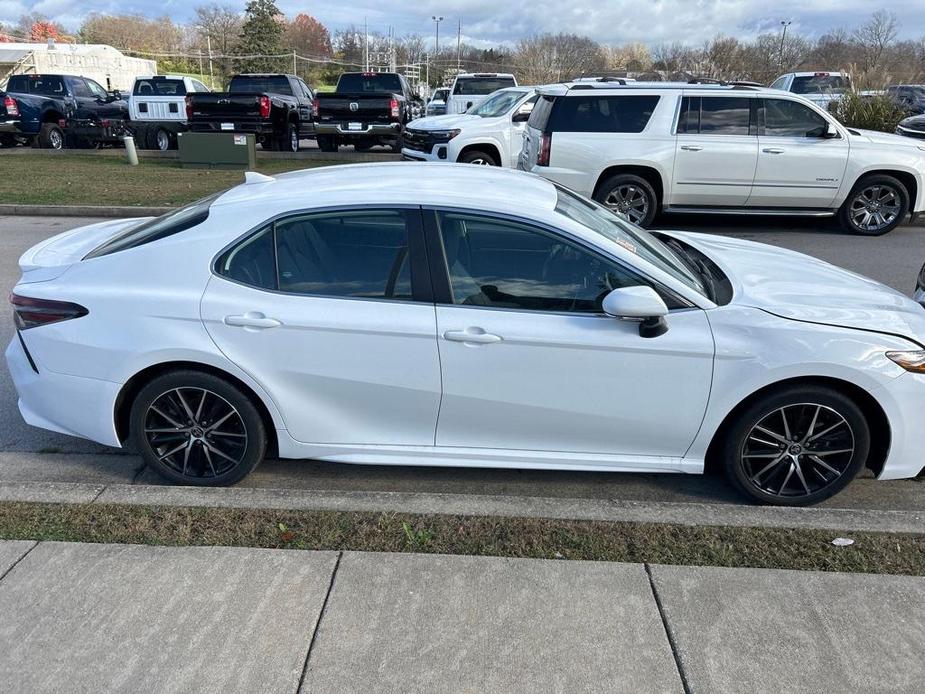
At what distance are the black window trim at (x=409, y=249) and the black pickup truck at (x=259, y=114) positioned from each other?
15261 mm

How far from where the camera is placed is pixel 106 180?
14391 millimetres

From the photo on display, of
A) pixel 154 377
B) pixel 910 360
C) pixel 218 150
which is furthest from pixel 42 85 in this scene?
pixel 910 360

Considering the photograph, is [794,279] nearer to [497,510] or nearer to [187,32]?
[497,510]

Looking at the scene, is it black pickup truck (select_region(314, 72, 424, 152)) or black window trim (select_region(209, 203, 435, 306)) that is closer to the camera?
black window trim (select_region(209, 203, 435, 306))

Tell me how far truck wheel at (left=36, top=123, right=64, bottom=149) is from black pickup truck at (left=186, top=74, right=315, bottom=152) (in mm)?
4857

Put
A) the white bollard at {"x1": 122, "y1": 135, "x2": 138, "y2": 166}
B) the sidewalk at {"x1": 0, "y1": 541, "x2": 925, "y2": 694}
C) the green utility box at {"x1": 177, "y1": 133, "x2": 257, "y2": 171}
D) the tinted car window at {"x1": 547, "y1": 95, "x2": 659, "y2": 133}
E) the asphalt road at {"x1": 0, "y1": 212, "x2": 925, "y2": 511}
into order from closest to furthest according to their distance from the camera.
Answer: the sidewalk at {"x1": 0, "y1": 541, "x2": 925, "y2": 694} → the asphalt road at {"x1": 0, "y1": 212, "x2": 925, "y2": 511} → the tinted car window at {"x1": 547, "y1": 95, "x2": 659, "y2": 133} → the green utility box at {"x1": 177, "y1": 133, "x2": 257, "y2": 171} → the white bollard at {"x1": 122, "y1": 135, "x2": 138, "y2": 166}

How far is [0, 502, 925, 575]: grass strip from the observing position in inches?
125

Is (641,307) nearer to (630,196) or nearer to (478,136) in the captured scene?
(630,196)

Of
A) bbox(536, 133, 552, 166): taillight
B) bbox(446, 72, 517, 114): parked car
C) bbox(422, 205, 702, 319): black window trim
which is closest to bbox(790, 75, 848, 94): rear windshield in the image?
bbox(446, 72, 517, 114): parked car

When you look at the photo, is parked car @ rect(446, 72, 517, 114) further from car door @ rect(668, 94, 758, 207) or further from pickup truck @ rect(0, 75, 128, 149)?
car door @ rect(668, 94, 758, 207)

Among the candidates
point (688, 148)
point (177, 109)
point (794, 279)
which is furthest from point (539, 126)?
point (177, 109)

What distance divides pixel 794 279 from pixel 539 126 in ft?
22.3

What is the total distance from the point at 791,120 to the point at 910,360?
7.27 meters

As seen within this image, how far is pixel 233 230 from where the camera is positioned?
11.7ft
